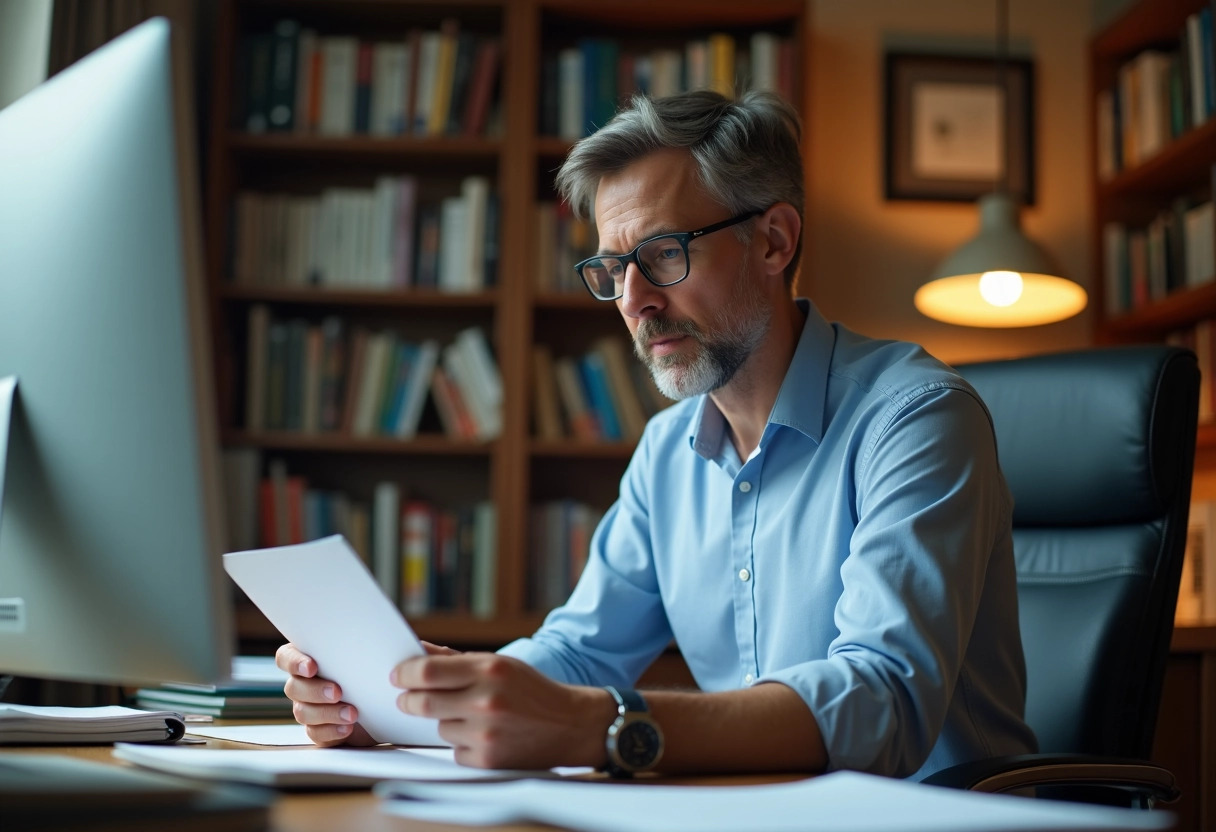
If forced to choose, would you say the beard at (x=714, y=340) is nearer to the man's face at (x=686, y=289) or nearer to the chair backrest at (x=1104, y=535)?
the man's face at (x=686, y=289)

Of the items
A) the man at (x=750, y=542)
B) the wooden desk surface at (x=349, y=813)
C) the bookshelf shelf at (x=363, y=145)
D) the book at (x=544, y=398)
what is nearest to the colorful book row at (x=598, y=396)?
the book at (x=544, y=398)

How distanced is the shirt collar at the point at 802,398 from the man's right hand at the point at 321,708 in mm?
587

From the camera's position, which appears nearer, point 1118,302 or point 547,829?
point 547,829

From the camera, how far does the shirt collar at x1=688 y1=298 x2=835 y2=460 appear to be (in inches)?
50.7

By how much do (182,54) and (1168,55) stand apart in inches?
119

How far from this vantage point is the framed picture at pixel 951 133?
3041mm

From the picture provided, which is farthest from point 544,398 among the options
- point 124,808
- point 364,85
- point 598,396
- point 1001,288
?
point 124,808

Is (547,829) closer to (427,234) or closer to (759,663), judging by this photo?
(759,663)

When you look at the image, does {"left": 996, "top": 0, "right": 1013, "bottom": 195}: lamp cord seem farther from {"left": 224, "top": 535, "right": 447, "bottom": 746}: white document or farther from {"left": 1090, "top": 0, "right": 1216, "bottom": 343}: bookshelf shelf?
{"left": 224, "top": 535, "right": 447, "bottom": 746}: white document

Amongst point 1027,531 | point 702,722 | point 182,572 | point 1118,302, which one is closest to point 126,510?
point 182,572

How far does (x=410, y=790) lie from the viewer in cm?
65

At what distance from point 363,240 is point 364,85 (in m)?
0.38

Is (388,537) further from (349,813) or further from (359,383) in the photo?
(349,813)

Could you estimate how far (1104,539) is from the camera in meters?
1.38
